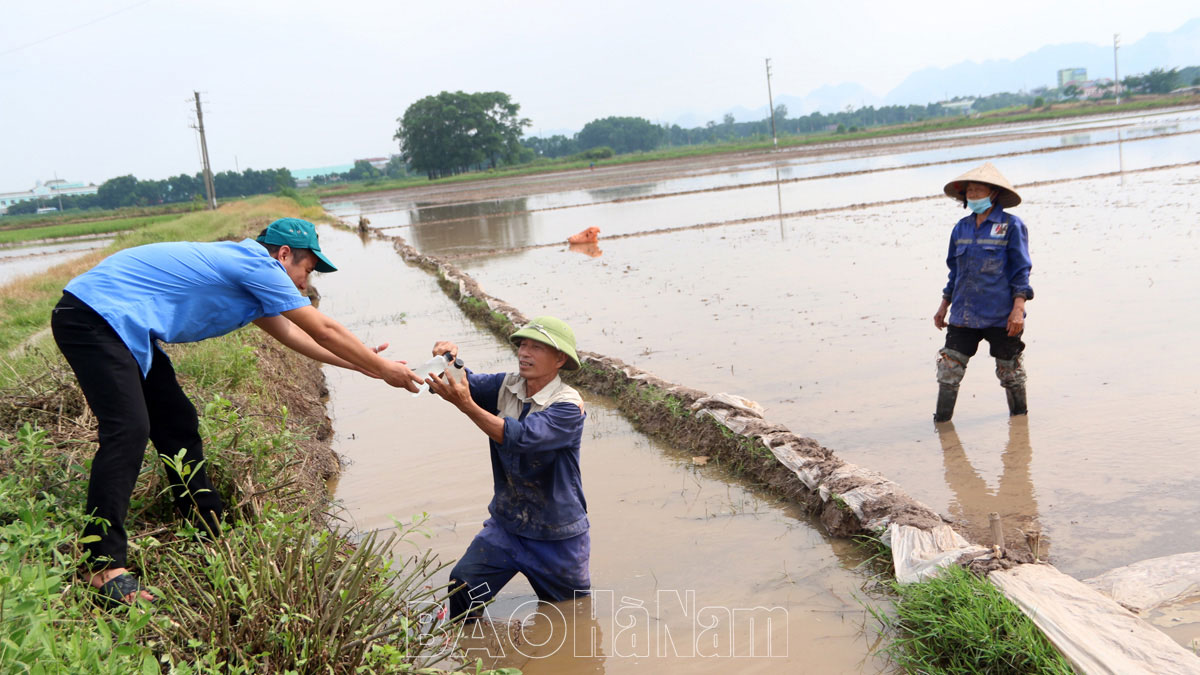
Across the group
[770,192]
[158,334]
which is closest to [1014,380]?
[158,334]

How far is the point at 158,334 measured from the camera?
9.57 ft

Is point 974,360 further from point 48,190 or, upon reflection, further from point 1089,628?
point 48,190

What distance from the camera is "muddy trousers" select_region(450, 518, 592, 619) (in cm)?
330

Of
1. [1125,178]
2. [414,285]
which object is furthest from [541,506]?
[1125,178]

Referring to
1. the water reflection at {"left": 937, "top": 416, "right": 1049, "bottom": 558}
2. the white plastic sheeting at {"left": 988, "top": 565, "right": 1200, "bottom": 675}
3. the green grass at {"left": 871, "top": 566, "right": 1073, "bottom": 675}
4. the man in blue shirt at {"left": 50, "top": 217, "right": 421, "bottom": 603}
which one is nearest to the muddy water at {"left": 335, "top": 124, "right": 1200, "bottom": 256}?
the water reflection at {"left": 937, "top": 416, "right": 1049, "bottom": 558}

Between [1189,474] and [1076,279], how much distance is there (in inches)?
220

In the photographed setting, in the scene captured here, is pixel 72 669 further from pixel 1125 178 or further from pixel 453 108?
pixel 453 108

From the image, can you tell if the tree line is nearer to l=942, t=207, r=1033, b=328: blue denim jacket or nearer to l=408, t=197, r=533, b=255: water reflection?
l=408, t=197, r=533, b=255: water reflection

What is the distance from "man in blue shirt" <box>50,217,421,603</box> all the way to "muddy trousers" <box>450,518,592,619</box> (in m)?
0.72

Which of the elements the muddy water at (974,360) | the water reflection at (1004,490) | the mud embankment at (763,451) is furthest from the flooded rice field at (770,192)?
the water reflection at (1004,490)

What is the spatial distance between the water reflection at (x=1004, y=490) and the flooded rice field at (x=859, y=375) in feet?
0.05

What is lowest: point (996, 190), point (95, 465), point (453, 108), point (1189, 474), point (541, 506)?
A: point (1189, 474)

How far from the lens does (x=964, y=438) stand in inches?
204

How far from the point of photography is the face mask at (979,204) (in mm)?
5188
